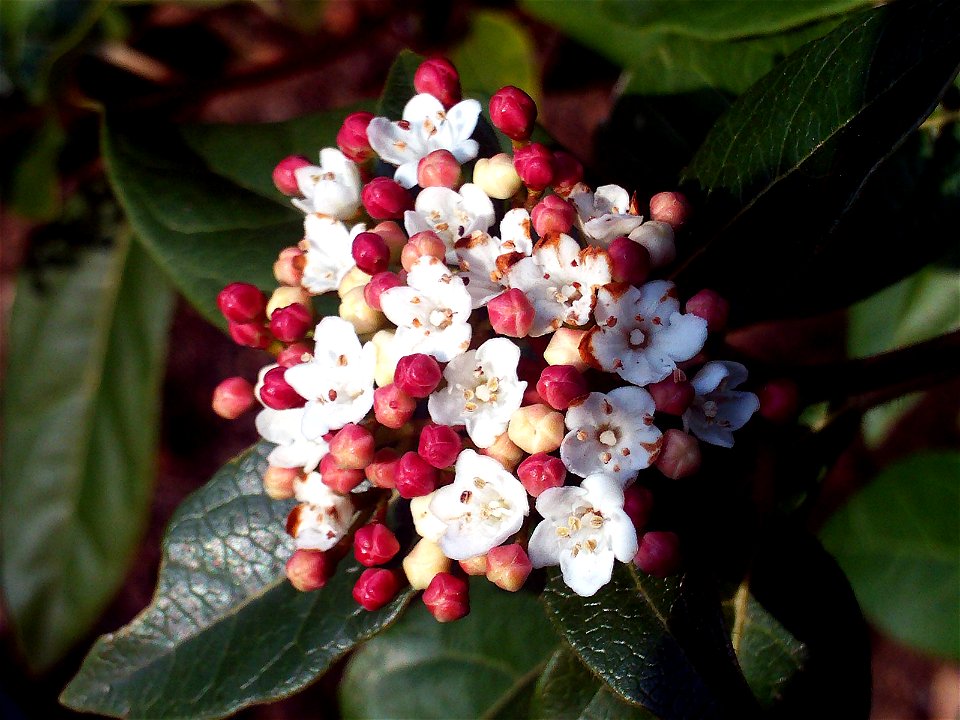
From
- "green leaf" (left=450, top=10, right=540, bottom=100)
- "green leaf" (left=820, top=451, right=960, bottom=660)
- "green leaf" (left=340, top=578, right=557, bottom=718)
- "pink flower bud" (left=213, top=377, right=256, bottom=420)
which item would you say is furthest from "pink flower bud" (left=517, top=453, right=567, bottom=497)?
"green leaf" (left=450, top=10, right=540, bottom=100)

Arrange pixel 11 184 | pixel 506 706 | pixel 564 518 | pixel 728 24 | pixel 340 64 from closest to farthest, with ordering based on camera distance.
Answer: pixel 564 518 → pixel 728 24 → pixel 506 706 → pixel 11 184 → pixel 340 64

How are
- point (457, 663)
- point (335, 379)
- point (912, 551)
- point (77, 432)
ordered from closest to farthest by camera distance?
point (335, 379) < point (457, 663) < point (912, 551) < point (77, 432)

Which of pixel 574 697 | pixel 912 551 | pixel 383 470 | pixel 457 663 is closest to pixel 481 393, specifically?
pixel 383 470

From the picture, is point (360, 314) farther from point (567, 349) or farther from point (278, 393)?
point (567, 349)

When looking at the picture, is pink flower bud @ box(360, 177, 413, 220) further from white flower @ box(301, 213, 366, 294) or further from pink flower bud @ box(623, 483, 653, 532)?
pink flower bud @ box(623, 483, 653, 532)

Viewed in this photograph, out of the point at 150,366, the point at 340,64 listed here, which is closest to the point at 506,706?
the point at 150,366

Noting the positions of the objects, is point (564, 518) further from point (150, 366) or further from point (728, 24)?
point (150, 366)
